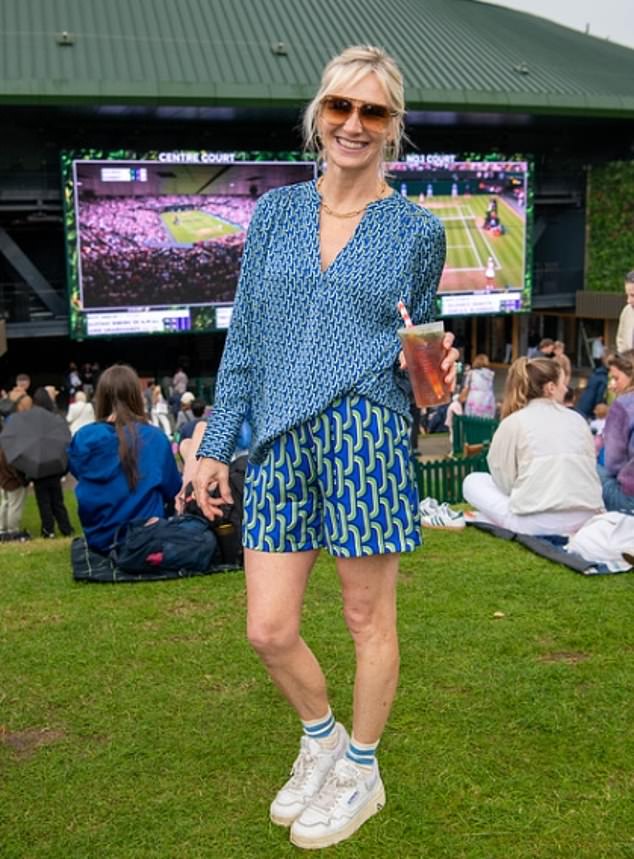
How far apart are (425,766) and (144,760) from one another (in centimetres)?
93

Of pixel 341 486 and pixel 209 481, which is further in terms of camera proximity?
pixel 209 481

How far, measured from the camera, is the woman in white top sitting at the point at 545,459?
623cm

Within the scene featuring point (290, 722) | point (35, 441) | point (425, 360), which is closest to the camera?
point (425, 360)

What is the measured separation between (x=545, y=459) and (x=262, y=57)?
2516 cm

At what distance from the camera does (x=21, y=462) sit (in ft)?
32.2

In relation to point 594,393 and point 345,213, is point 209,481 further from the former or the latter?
point 594,393

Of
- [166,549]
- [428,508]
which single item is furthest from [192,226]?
[166,549]

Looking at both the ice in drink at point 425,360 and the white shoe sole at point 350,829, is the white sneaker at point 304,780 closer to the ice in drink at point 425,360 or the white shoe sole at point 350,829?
the white shoe sole at point 350,829

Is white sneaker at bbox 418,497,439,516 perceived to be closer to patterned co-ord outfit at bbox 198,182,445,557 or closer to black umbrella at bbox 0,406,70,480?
patterned co-ord outfit at bbox 198,182,445,557

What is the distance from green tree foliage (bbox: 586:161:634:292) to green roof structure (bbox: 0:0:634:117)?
2719 millimetres

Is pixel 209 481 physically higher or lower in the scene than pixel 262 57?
lower

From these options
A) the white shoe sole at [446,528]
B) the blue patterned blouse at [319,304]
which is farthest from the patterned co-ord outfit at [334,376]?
the white shoe sole at [446,528]

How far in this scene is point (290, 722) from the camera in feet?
11.9

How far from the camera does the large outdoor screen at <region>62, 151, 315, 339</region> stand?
1040 inches
